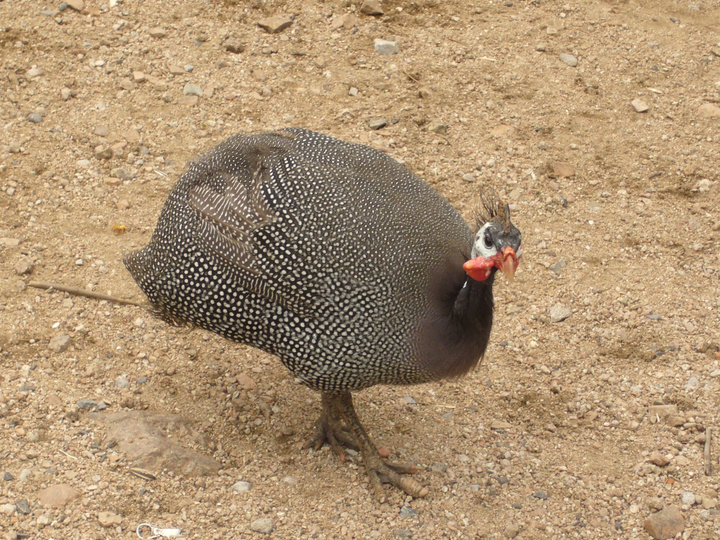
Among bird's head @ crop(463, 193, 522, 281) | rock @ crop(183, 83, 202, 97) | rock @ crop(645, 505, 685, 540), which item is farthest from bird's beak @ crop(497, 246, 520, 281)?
rock @ crop(183, 83, 202, 97)

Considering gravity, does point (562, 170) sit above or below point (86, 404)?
above

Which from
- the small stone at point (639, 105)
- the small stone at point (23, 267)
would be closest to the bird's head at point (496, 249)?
the small stone at point (23, 267)

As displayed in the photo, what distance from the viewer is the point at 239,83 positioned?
6.00 meters

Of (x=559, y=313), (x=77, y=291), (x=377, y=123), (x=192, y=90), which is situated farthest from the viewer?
(x=192, y=90)

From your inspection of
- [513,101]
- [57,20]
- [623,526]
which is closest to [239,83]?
[57,20]

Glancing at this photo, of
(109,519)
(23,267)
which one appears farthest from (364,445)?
(23,267)

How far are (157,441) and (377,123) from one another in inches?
116

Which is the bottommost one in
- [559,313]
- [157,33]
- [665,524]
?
[665,524]

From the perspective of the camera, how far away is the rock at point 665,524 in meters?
3.49

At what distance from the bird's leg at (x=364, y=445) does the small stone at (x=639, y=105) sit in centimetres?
347

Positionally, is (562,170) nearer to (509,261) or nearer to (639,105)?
(639,105)

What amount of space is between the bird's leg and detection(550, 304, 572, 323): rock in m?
1.33

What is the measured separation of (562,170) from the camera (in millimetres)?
5457

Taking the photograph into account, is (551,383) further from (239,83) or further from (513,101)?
(239,83)
